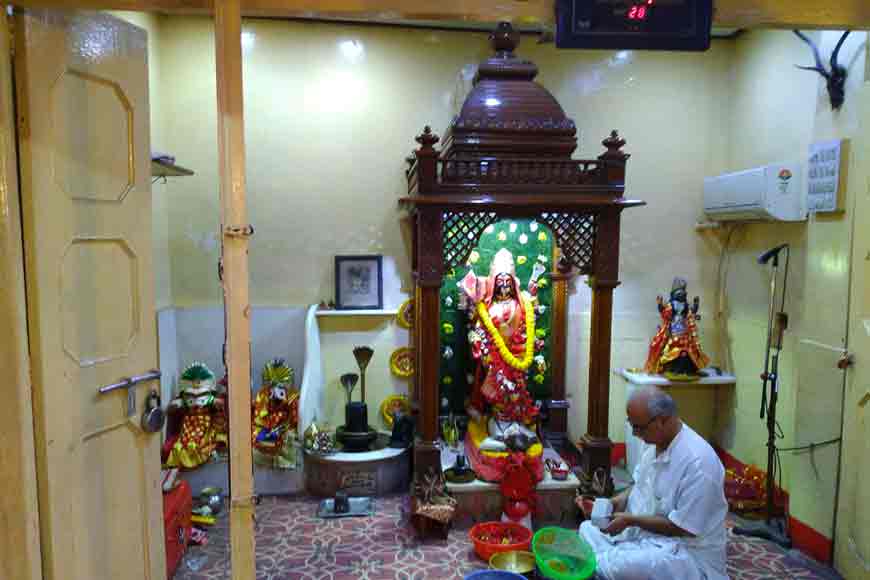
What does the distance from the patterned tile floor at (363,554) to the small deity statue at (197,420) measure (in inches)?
17.2

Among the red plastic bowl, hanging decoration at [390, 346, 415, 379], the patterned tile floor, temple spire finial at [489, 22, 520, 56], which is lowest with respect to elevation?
→ the patterned tile floor

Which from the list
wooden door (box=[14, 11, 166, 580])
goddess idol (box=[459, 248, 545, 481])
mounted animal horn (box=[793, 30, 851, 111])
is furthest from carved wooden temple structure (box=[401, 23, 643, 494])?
wooden door (box=[14, 11, 166, 580])

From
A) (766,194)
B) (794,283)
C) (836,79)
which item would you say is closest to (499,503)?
(794,283)

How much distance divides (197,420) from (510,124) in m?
2.84

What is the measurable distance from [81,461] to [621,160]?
3203mm

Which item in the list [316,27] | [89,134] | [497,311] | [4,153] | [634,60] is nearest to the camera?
[4,153]

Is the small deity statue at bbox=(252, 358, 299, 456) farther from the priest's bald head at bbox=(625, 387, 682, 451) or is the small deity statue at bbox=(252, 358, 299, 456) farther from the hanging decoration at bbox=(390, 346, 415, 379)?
the priest's bald head at bbox=(625, 387, 682, 451)

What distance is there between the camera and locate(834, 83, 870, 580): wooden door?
9.33 ft

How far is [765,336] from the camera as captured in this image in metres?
4.14

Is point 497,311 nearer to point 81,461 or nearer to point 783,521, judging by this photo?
point 783,521

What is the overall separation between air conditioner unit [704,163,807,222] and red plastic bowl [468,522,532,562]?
8.40 ft

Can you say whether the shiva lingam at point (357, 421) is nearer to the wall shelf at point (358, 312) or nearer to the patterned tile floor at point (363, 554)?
the wall shelf at point (358, 312)

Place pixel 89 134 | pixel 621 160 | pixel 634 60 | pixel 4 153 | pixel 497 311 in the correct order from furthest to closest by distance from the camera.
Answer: pixel 634 60
pixel 497 311
pixel 621 160
pixel 89 134
pixel 4 153

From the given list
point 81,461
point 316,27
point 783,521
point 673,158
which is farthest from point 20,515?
point 673,158
